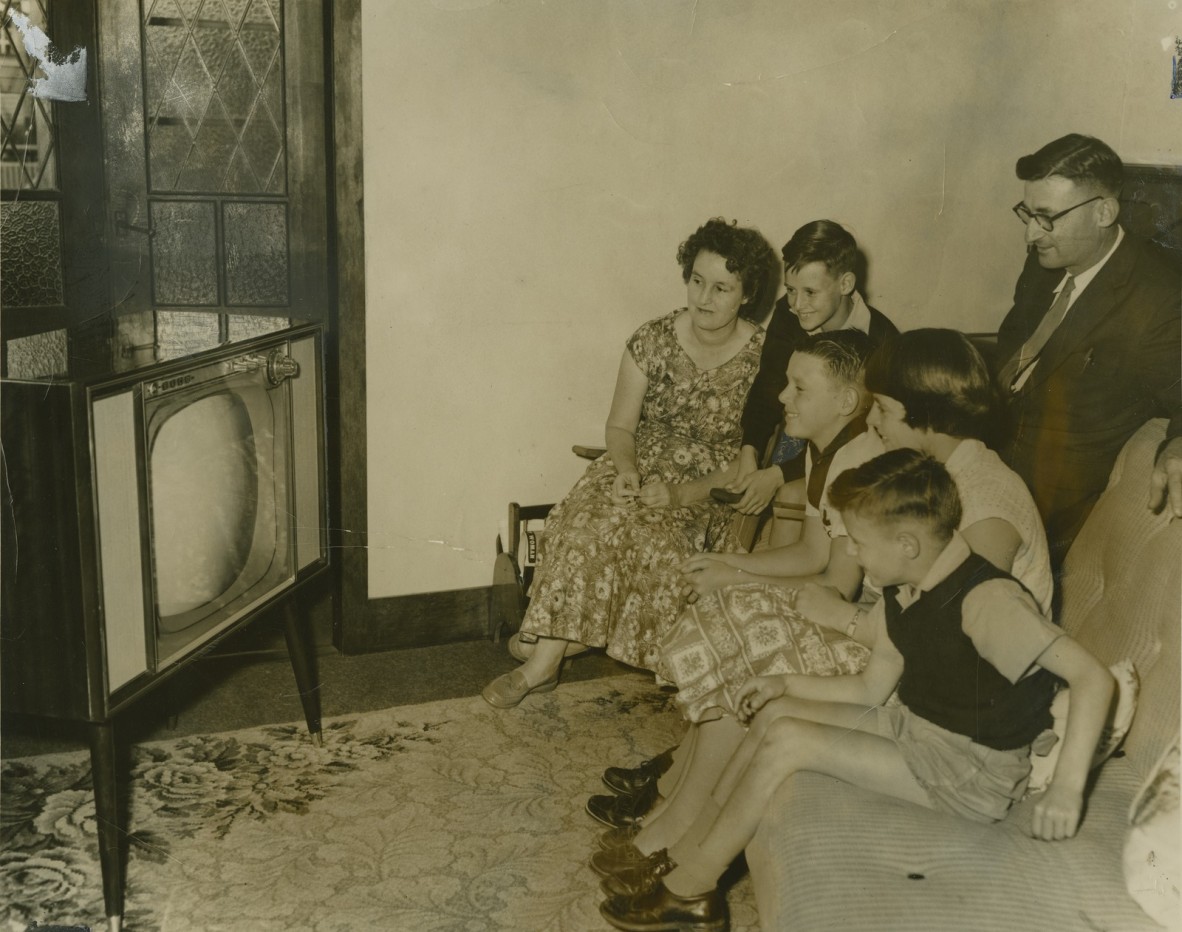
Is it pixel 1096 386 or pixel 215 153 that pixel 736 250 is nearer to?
pixel 1096 386

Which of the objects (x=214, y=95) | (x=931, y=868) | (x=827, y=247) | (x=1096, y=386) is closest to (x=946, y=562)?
(x=931, y=868)

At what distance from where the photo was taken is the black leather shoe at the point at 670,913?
1.67 metres

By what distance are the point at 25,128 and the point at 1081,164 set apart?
2.18 metres

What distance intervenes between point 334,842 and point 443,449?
1065mm

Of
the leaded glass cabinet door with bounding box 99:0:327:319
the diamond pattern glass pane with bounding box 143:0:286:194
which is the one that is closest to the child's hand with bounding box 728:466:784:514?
the leaded glass cabinet door with bounding box 99:0:327:319

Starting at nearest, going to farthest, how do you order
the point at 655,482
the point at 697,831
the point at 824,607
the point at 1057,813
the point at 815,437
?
the point at 1057,813 < the point at 697,831 < the point at 824,607 < the point at 815,437 < the point at 655,482

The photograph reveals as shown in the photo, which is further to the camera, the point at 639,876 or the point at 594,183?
the point at 594,183

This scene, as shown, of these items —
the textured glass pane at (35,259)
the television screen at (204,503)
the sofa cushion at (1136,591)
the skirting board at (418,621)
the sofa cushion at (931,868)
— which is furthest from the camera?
the skirting board at (418,621)

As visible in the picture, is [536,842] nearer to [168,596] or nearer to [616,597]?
[616,597]

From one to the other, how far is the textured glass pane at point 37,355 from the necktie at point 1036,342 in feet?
5.28

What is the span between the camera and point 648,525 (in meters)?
2.39

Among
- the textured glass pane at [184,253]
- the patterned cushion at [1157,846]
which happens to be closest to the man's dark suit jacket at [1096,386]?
the patterned cushion at [1157,846]

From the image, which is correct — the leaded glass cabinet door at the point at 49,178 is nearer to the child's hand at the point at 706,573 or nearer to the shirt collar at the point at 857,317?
the child's hand at the point at 706,573

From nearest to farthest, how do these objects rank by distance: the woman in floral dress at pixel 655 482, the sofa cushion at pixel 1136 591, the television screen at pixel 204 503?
1. the sofa cushion at pixel 1136 591
2. the television screen at pixel 204 503
3. the woman in floral dress at pixel 655 482
